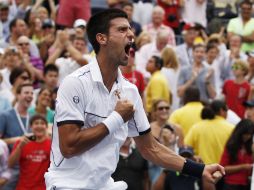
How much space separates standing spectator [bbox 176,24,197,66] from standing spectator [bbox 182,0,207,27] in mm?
1442

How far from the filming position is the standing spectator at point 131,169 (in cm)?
1109

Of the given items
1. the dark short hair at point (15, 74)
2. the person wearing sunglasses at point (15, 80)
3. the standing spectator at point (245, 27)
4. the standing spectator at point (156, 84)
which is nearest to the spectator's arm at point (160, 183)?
the person wearing sunglasses at point (15, 80)

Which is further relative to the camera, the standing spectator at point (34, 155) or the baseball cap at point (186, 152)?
the baseball cap at point (186, 152)

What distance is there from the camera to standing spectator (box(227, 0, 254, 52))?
1738cm

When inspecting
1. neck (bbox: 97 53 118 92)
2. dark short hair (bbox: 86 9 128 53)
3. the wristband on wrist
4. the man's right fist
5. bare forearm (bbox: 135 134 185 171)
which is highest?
dark short hair (bbox: 86 9 128 53)

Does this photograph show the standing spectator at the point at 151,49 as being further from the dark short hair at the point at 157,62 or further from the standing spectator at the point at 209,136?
the standing spectator at the point at 209,136

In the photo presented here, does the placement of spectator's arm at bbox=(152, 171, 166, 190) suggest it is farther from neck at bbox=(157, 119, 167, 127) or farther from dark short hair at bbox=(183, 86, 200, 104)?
dark short hair at bbox=(183, 86, 200, 104)

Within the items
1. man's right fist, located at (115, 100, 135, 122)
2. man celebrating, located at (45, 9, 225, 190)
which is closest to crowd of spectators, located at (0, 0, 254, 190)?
man celebrating, located at (45, 9, 225, 190)

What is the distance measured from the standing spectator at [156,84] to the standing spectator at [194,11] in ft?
13.4

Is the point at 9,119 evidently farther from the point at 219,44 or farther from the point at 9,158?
the point at 219,44

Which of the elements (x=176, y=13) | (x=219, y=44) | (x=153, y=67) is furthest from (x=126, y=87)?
(x=176, y=13)

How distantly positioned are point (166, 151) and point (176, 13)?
38.3 feet

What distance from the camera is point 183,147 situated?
1148 cm

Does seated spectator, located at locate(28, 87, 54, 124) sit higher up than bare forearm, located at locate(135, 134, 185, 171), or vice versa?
bare forearm, located at locate(135, 134, 185, 171)
